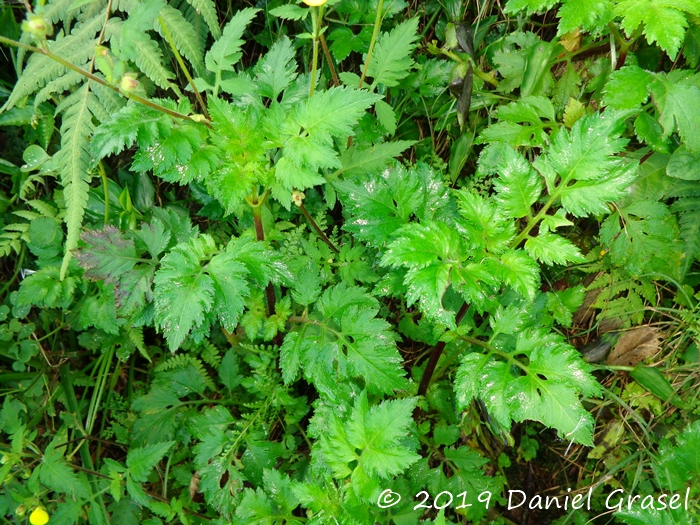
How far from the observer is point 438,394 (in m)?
2.24

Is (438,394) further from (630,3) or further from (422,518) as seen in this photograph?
(630,3)

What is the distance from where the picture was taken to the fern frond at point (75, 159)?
6.05 ft

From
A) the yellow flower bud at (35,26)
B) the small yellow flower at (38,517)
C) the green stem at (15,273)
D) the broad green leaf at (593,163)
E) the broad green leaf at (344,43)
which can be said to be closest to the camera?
the yellow flower bud at (35,26)

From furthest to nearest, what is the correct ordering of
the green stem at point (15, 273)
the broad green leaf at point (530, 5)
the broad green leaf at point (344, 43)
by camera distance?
the green stem at point (15, 273) → the broad green leaf at point (344, 43) → the broad green leaf at point (530, 5)

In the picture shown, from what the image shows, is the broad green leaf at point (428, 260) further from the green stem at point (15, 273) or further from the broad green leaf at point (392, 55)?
the green stem at point (15, 273)

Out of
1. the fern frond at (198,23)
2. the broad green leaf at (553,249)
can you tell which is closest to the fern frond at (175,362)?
the fern frond at (198,23)

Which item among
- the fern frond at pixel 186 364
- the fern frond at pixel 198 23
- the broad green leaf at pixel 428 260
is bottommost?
the fern frond at pixel 186 364

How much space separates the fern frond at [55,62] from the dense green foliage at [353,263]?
1 centimetres

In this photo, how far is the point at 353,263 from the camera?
2156 mm

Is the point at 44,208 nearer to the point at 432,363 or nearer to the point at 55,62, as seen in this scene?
the point at 55,62

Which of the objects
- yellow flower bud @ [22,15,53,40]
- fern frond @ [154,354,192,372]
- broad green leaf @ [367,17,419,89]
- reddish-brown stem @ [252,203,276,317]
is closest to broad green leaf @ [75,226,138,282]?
reddish-brown stem @ [252,203,276,317]

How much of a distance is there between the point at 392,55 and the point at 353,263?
34.7 inches

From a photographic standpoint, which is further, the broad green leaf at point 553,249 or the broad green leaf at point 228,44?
the broad green leaf at point 228,44

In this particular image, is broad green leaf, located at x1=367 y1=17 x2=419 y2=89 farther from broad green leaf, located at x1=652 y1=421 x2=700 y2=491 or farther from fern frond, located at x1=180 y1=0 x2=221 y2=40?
broad green leaf, located at x1=652 y1=421 x2=700 y2=491
